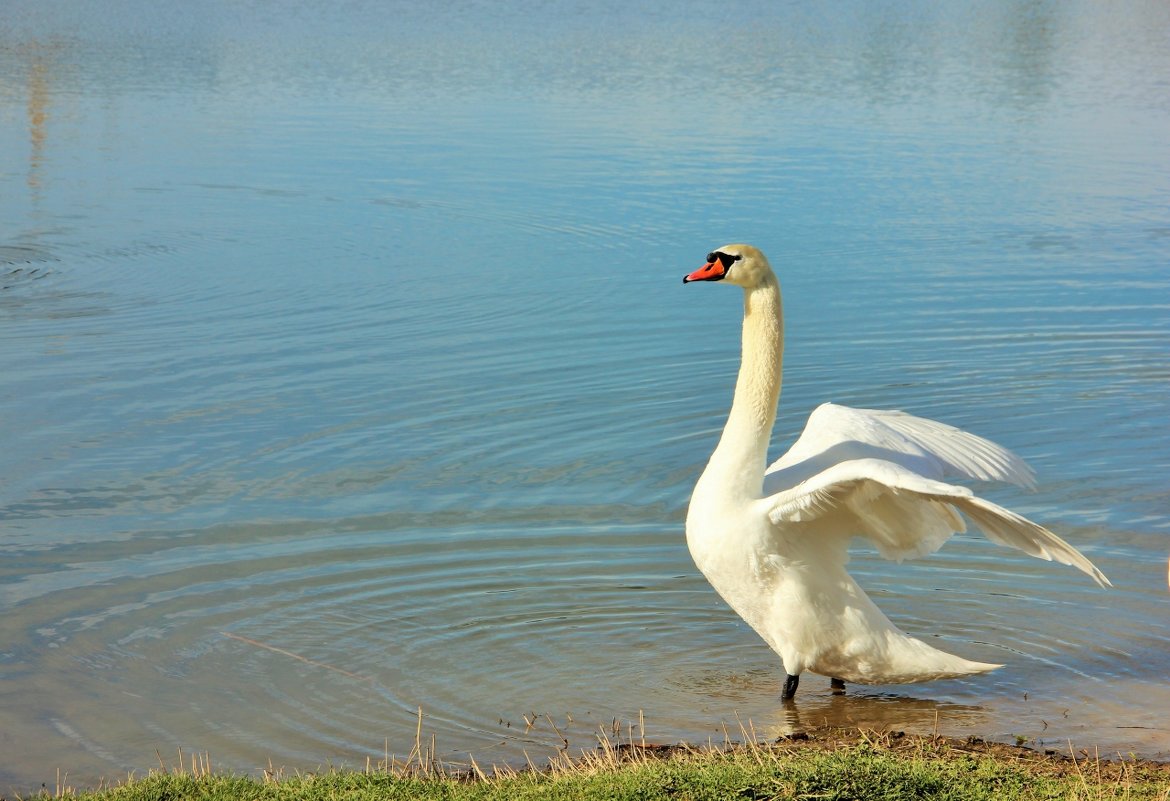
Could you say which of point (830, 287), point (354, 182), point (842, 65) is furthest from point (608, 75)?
point (830, 287)

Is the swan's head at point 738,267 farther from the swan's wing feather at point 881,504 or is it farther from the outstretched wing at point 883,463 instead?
the swan's wing feather at point 881,504

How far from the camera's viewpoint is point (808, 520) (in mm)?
6070

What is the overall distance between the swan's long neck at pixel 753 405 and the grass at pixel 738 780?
3.86 ft

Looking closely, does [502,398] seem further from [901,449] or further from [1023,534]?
[1023,534]

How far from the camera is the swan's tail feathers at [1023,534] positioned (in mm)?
4895

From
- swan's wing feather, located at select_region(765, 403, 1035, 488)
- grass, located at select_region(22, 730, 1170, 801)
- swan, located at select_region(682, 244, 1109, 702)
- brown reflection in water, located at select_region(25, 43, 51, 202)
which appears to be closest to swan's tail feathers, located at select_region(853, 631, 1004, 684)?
swan, located at select_region(682, 244, 1109, 702)

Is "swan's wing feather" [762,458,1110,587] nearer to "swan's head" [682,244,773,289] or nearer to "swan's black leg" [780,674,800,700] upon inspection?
"swan's black leg" [780,674,800,700]

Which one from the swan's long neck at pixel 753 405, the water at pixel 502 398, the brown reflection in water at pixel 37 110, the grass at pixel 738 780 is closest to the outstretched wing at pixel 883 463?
the swan's long neck at pixel 753 405

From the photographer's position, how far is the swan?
6082 millimetres

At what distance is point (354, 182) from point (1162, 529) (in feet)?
36.0

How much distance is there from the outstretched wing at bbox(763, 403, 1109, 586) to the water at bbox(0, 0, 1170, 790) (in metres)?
0.77

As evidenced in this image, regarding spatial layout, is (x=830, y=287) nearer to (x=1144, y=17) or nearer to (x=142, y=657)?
(x=142, y=657)

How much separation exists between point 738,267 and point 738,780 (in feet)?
8.40

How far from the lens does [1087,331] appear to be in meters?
12.2
